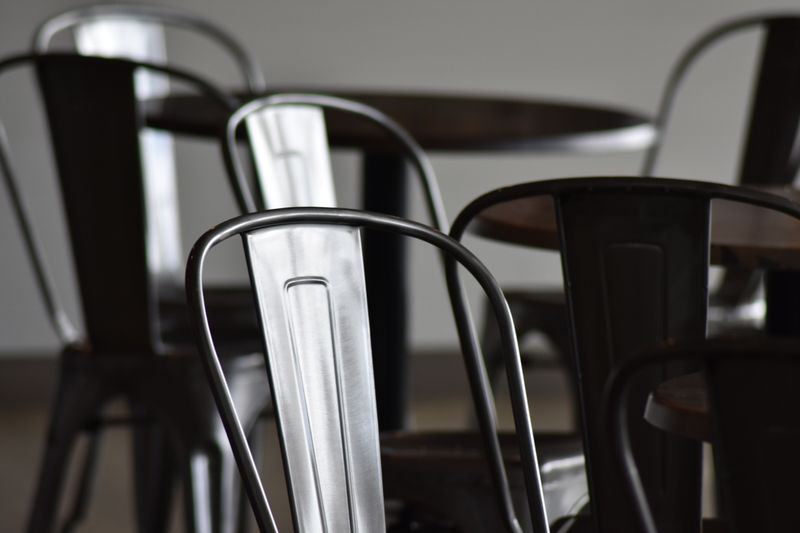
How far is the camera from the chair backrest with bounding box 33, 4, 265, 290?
2250 millimetres

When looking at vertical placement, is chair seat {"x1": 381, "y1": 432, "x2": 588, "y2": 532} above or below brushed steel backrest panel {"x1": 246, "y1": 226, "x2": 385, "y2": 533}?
below

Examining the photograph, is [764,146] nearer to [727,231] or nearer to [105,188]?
[727,231]

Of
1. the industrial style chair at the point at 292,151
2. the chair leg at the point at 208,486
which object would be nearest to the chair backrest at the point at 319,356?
the industrial style chair at the point at 292,151

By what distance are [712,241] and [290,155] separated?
577mm

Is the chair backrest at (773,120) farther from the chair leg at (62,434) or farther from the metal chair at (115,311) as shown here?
the chair leg at (62,434)

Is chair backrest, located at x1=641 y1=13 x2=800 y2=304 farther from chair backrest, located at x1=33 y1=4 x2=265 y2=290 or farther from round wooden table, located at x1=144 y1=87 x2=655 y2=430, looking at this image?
chair backrest, located at x1=33 y1=4 x2=265 y2=290

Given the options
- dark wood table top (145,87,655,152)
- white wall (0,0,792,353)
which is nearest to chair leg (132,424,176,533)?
dark wood table top (145,87,655,152)

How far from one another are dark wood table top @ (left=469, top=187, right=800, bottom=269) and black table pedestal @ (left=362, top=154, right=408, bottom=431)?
0.64 metres

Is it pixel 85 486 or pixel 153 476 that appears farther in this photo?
pixel 85 486

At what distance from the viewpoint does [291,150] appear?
5.08 feet

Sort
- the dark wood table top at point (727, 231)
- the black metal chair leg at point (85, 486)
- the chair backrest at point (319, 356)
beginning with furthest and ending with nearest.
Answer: the black metal chair leg at point (85, 486)
the dark wood table top at point (727, 231)
the chair backrest at point (319, 356)

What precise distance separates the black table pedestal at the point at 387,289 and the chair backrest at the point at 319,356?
117 cm

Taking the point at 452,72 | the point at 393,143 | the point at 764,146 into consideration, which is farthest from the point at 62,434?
the point at 452,72

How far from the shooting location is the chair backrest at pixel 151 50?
225 centimetres
